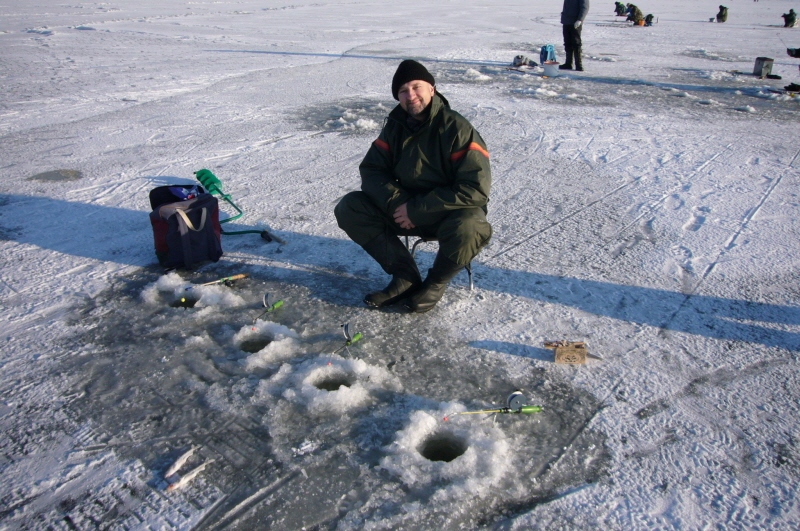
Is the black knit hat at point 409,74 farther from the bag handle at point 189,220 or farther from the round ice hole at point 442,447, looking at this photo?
the round ice hole at point 442,447

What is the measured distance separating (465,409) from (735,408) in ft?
4.24

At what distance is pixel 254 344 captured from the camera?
3.13 meters

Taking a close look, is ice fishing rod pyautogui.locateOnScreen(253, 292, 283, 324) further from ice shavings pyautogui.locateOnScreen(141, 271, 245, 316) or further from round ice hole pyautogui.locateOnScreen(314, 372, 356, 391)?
round ice hole pyautogui.locateOnScreen(314, 372, 356, 391)

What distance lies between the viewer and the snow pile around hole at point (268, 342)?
2924 mm

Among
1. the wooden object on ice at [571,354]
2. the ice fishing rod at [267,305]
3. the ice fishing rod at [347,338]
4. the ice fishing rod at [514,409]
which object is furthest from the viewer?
the ice fishing rod at [267,305]

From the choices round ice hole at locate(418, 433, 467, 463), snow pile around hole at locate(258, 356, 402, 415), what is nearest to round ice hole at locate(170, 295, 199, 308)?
snow pile around hole at locate(258, 356, 402, 415)

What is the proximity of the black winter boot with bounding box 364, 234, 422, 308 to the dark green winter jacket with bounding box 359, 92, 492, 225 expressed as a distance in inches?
7.9

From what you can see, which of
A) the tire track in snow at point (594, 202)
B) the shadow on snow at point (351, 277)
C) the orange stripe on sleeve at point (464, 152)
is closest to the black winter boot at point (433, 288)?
the shadow on snow at point (351, 277)

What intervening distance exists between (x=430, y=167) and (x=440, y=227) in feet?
1.23

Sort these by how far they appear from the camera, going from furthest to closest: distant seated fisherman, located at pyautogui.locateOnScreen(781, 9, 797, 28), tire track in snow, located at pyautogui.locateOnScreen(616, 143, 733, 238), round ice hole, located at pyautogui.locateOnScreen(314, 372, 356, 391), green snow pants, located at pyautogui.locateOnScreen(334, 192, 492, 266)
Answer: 1. distant seated fisherman, located at pyautogui.locateOnScreen(781, 9, 797, 28)
2. tire track in snow, located at pyautogui.locateOnScreen(616, 143, 733, 238)
3. green snow pants, located at pyautogui.locateOnScreen(334, 192, 492, 266)
4. round ice hole, located at pyautogui.locateOnScreen(314, 372, 356, 391)

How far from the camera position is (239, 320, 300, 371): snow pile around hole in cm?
292

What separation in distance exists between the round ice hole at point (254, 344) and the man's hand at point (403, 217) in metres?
1.04

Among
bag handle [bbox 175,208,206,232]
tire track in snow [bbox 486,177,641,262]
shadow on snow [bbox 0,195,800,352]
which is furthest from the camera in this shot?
tire track in snow [bbox 486,177,641,262]

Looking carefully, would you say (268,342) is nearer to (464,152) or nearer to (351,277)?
(351,277)
